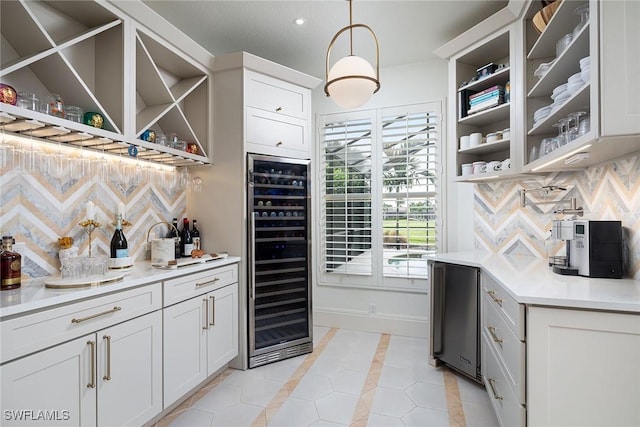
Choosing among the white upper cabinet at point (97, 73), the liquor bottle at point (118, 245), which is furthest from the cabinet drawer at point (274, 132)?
the liquor bottle at point (118, 245)

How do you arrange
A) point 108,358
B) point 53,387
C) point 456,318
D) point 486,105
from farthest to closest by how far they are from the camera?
1. point 486,105
2. point 456,318
3. point 108,358
4. point 53,387

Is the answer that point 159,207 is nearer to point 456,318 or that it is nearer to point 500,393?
point 456,318

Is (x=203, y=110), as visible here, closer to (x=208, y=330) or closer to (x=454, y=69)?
(x=208, y=330)

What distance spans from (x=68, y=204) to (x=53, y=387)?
1.05 metres

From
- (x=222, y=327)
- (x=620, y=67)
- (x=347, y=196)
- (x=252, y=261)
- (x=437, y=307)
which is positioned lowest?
(x=222, y=327)

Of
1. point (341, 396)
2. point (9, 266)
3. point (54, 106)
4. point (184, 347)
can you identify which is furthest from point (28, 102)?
point (341, 396)

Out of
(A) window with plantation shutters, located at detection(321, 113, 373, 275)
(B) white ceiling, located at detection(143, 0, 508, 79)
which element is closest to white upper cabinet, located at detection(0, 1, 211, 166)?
(B) white ceiling, located at detection(143, 0, 508, 79)

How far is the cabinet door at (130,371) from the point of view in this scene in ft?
5.17

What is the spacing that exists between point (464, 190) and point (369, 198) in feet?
3.10

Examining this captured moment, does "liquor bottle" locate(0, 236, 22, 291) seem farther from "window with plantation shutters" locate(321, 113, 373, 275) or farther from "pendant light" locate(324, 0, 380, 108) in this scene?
"window with plantation shutters" locate(321, 113, 373, 275)

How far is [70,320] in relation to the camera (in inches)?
56.6

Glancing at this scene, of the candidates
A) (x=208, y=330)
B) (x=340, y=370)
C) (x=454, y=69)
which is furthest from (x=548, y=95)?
(x=208, y=330)

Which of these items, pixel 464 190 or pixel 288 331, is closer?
pixel 288 331

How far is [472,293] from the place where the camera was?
91.0 inches
